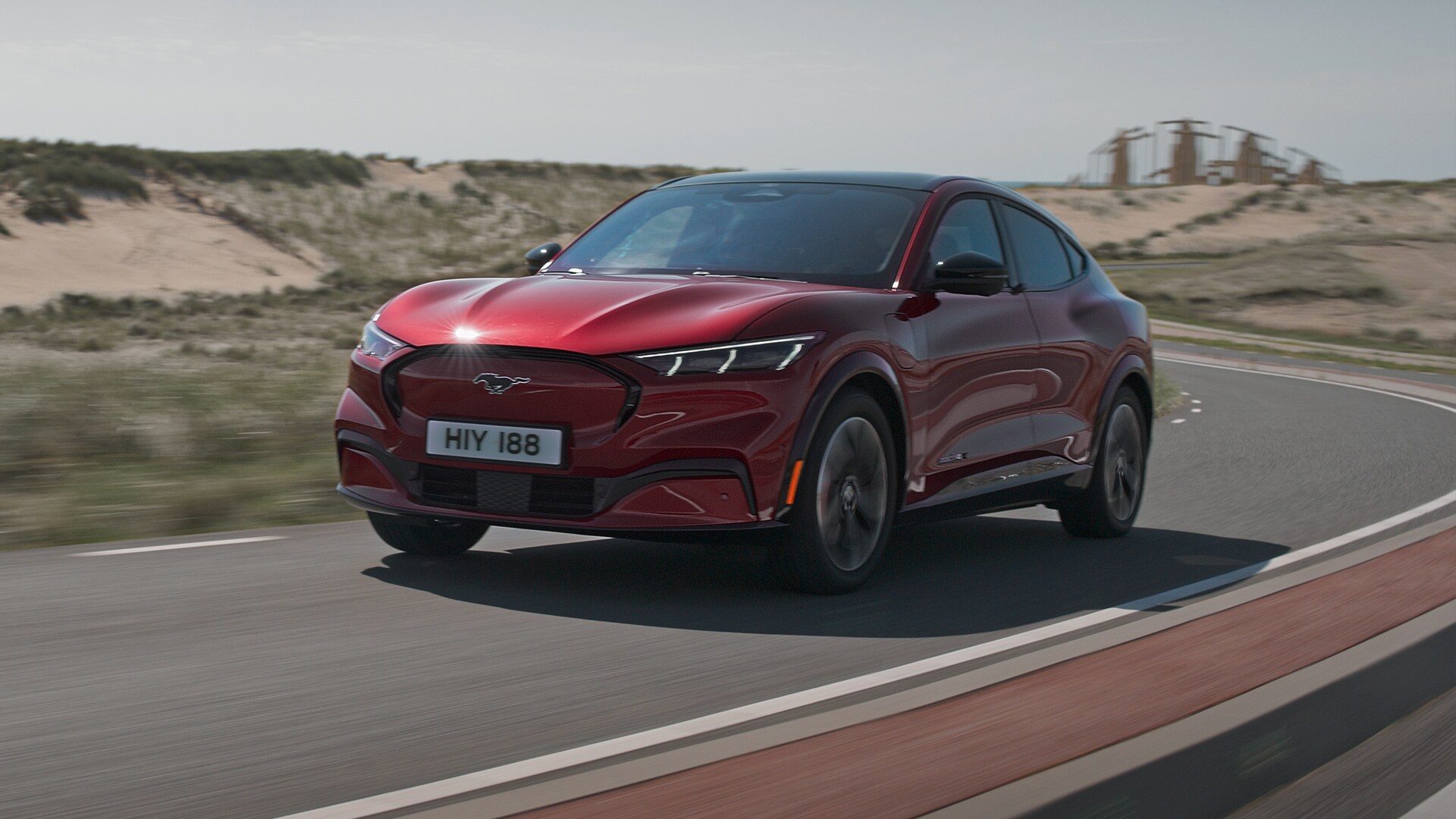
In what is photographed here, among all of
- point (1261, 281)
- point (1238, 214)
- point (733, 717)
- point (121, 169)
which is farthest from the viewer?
point (1238, 214)

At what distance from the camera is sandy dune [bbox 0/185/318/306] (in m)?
45.0

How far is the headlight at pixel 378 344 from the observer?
5984mm

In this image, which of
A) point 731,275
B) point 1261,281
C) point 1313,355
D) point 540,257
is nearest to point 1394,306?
point 1261,281

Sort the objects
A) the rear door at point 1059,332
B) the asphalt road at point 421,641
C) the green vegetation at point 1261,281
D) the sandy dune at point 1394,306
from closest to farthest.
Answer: the asphalt road at point 421,641 < the rear door at point 1059,332 < the sandy dune at point 1394,306 < the green vegetation at point 1261,281

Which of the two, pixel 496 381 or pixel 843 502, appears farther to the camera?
pixel 843 502

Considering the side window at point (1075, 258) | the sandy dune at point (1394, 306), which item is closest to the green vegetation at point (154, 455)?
the side window at point (1075, 258)

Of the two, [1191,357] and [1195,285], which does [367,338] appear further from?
[1195,285]

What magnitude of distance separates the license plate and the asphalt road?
533 millimetres

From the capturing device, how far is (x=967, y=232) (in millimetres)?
7410

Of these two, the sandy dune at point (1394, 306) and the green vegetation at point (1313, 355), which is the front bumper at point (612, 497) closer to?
the green vegetation at point (1313, 355)

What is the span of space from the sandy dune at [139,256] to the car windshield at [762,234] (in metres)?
35.6

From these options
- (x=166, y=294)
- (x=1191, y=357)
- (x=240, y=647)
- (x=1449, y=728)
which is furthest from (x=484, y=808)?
(x=166, y=294)

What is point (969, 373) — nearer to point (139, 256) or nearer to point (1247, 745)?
point (1247, 745)

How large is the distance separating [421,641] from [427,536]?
158 centimetres
